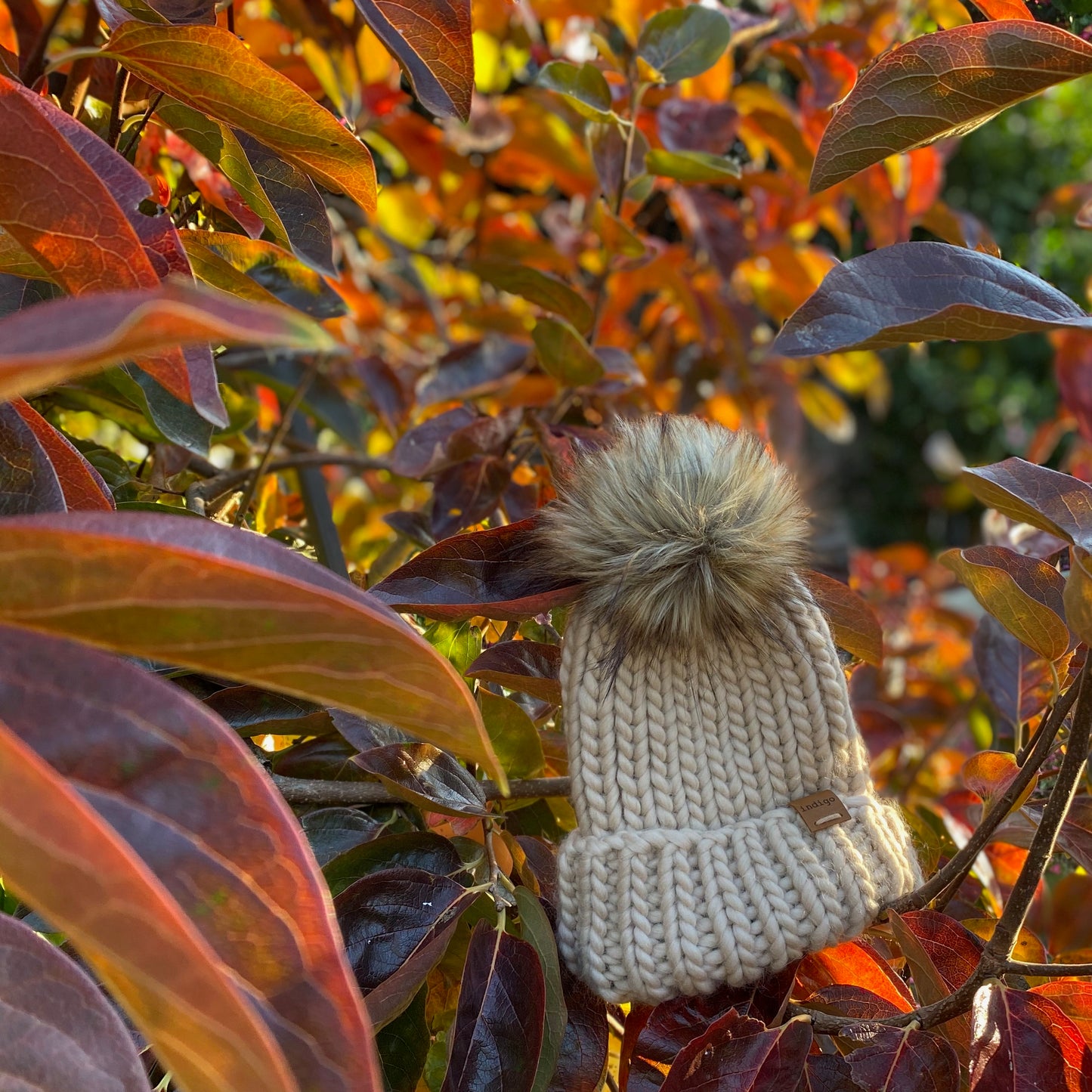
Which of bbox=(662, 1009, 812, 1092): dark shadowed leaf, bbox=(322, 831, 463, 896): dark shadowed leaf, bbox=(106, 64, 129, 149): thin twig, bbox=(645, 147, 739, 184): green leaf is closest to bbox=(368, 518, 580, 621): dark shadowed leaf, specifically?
bbox=(322, 831, 463, 896): dark shadowed leaf

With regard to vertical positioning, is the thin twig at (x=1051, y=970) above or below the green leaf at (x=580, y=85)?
below

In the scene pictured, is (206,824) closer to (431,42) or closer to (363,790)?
(363,790)

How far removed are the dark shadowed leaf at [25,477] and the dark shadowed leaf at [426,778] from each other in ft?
0.62

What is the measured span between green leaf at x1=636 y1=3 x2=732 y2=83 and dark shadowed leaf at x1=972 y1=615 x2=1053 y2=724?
55 centimetres

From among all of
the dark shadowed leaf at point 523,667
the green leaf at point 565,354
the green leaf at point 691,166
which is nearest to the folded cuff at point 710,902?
the dark shadowed leaf at point 523,667

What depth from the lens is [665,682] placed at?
539 millimetres

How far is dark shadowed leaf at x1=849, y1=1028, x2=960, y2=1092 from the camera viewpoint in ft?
1.59

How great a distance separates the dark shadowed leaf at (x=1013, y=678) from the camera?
78 cm

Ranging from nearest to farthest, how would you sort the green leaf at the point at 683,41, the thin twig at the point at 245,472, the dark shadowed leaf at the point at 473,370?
the thin twig at the point at 245,472
the green leaf at the point at 683,41
the dark shadowed leaf at the point at 473,370

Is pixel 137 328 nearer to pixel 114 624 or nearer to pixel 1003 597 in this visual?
pixel 114 624

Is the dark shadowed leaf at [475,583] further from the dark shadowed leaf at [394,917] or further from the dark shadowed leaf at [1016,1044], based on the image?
the dark shadowed leaf at [1016,1044]

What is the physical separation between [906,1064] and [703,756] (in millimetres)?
173

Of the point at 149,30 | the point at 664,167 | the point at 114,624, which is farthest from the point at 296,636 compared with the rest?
the point at 664,167

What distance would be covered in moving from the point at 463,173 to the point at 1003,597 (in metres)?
1.21
